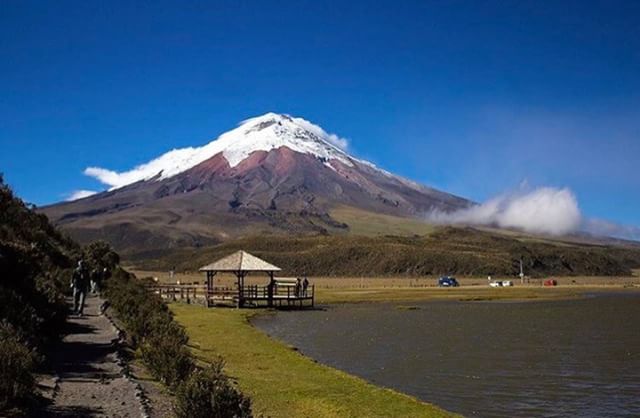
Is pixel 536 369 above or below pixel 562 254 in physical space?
below

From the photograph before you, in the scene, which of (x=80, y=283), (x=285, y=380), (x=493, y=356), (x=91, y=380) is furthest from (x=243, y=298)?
(x=91, y=380)

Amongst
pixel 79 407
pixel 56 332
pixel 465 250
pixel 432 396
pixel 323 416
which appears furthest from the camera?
pixel 465 250

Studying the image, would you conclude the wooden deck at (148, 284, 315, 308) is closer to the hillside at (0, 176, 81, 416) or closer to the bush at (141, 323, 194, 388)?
the hillside at (0, 176, 81, 416)

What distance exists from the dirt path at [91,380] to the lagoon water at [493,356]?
6878 mm

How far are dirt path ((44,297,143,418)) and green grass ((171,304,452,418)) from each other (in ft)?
8.45

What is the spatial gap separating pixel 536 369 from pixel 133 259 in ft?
544

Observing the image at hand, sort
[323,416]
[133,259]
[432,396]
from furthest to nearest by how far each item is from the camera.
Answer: [133,259] < [432,396] < [323,416]

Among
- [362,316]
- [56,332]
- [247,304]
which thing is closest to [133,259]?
[247,304]

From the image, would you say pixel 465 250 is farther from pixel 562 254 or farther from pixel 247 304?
pixel 247 304

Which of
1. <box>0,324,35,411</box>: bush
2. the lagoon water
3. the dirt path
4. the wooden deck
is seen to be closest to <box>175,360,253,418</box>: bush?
the dirt path

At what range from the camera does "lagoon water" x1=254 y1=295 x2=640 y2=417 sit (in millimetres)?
15945

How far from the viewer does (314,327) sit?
115ft

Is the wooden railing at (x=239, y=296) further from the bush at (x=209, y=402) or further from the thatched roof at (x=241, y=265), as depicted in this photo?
the bush at (x=209, y=402)

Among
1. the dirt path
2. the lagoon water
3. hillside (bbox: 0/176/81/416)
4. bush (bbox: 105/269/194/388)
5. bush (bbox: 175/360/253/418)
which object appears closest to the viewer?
bush (bbox: 175/360/253/418)
